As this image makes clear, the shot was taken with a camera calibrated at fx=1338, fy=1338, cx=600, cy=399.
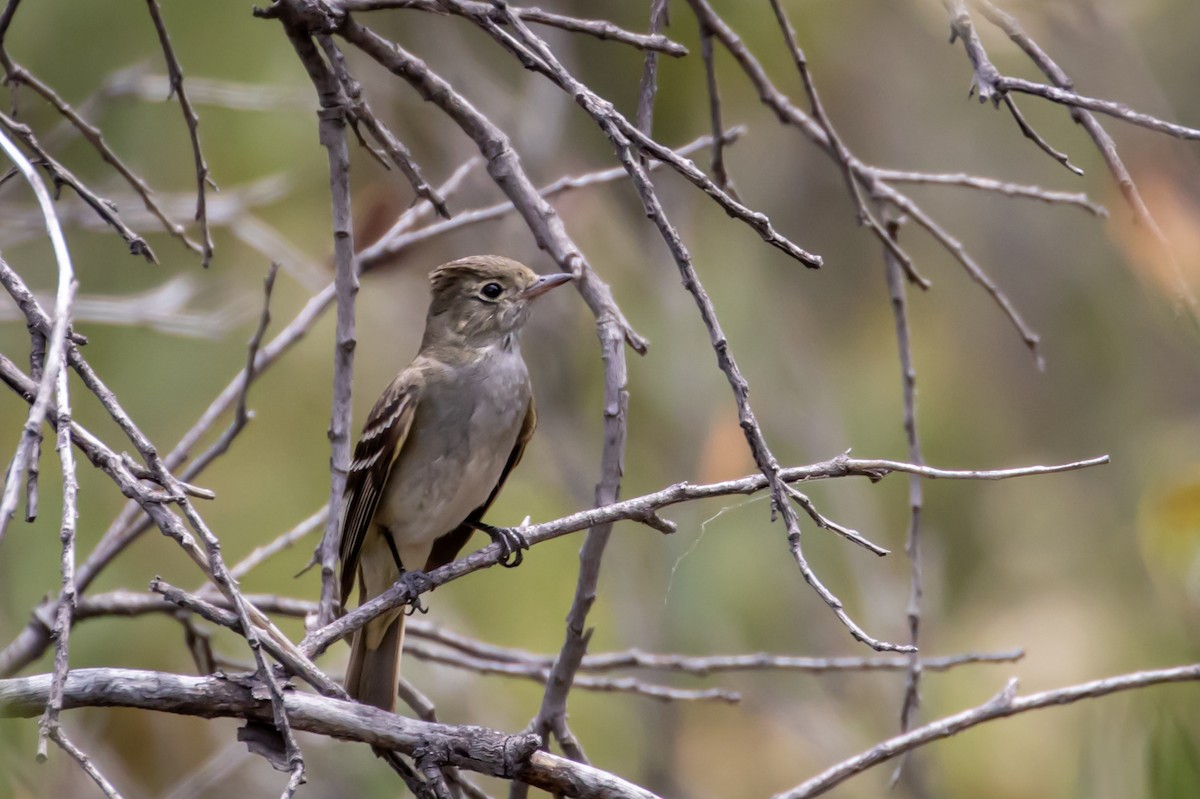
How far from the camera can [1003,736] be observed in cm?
661

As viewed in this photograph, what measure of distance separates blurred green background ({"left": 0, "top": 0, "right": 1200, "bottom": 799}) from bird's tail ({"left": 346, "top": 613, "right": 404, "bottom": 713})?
1.05m

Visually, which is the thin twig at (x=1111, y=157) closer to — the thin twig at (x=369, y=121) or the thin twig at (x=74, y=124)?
the thin twig at (x=369, y=121)

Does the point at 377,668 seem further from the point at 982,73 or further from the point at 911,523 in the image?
the point at 982,73

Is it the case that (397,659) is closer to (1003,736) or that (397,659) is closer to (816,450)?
(816,450)

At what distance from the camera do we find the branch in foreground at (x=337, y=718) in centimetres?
233

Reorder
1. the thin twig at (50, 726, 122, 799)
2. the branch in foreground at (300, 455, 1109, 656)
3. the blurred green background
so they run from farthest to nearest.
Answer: the blurred green background < the branch in foreground at (300, 455, 1109, 656) < the thin twig at (50, 726, 122, 799)

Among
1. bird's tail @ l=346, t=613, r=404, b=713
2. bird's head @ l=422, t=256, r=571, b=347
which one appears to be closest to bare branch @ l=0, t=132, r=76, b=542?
bird's tail @ l=346, t=613, r=404, b=713

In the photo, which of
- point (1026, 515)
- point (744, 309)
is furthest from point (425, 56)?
point (1026, 515)

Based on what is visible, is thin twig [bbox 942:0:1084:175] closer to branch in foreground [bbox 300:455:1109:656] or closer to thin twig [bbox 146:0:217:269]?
branch in foreground [bbox 300:455:1109:656]

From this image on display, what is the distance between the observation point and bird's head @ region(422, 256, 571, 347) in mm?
4574

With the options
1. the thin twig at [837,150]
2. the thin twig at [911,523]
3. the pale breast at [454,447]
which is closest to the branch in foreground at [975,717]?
the thin twig at [911,523]

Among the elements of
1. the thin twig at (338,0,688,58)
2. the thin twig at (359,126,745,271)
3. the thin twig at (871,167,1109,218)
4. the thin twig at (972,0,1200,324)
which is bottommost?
the thin twig at (972,0,1200,324)

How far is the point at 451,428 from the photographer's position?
4406mm

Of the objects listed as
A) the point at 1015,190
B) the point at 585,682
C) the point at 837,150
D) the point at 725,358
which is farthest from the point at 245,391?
the point at 1015,190
